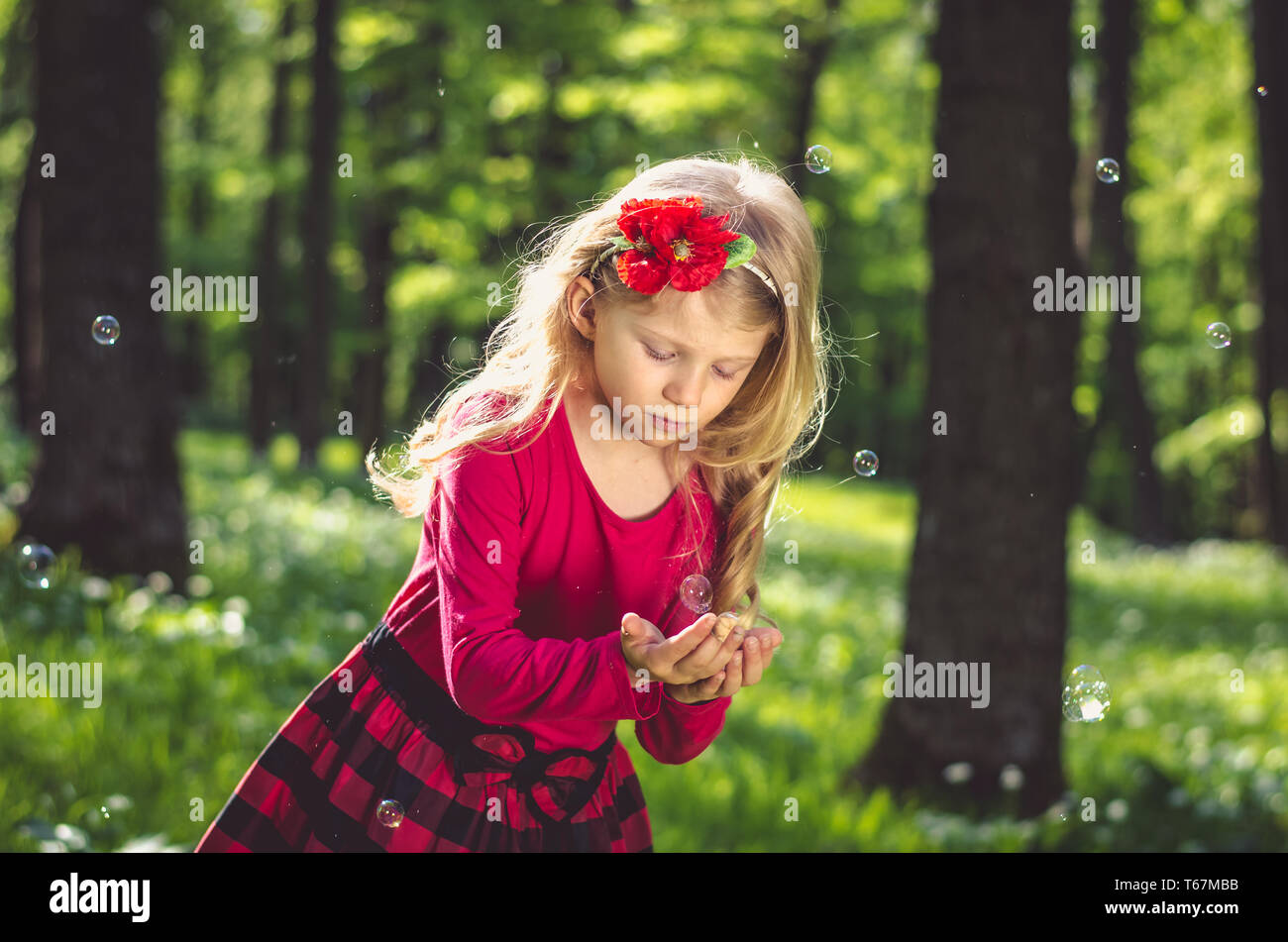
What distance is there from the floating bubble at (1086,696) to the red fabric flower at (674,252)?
6.13 feet

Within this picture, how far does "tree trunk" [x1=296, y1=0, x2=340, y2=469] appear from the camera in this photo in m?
Answer: 12.8

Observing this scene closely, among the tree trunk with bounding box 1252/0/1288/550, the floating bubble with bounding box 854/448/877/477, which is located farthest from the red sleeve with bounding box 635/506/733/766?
the tree trunk with bounding box 1252/0/1288/550

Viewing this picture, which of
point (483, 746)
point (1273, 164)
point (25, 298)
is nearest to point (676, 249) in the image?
point (483, 746)

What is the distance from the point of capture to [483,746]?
200 centimetres

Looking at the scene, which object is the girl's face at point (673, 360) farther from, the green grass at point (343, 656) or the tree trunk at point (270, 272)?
the tree trunk at point (270, 272)

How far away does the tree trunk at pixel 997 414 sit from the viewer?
4.56 metres

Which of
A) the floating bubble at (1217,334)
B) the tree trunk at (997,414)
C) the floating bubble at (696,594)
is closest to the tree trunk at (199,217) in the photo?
the tree trunk at (997,414)

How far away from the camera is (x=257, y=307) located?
18.4m

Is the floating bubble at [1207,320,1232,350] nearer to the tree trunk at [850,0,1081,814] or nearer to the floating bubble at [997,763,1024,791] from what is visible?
the tree trunk at [850,0,1081,814]

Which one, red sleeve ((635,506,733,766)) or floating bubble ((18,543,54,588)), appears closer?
red sleeve ((635,506,733,766))

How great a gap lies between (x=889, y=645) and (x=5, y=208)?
2205cm

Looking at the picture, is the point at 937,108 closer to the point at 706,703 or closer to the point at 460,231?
the point at 706,703

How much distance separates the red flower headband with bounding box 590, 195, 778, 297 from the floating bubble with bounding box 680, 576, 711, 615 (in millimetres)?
472

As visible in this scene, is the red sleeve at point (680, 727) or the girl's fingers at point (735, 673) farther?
the red sleeve at point (680, 727)
